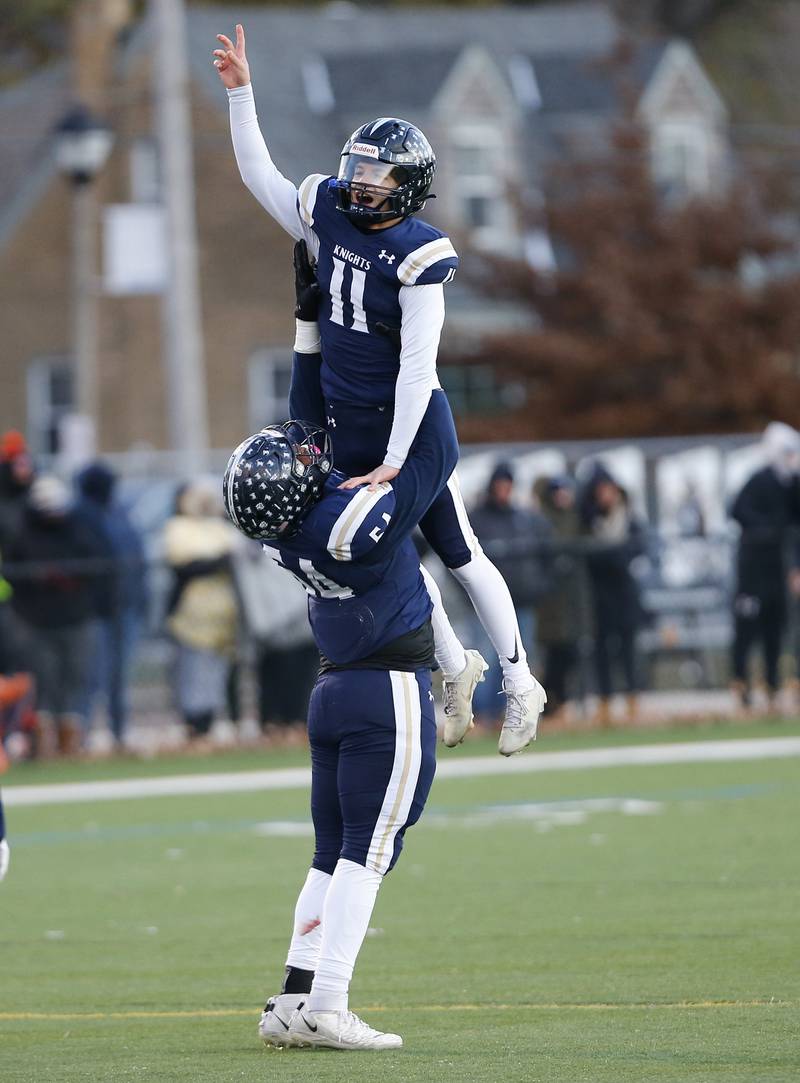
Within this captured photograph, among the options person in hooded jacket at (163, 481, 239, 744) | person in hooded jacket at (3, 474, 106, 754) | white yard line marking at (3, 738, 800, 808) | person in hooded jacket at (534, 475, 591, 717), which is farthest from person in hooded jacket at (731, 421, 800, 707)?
person in hooded jacket at (3, 474, 106, 754)

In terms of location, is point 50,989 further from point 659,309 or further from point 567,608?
point 659,309

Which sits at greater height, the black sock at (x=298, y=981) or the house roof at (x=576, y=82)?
the house roof at (x=576, y=82)

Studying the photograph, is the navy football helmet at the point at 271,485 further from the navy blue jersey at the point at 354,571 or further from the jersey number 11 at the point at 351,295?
the jersey number 11 at the point at 351,295

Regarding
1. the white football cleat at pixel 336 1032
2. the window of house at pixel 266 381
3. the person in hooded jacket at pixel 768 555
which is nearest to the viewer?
the white football cleat at pixel 336 1032

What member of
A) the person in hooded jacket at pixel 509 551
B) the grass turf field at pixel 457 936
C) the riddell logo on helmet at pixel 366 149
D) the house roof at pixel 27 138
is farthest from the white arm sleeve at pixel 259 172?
the house roof at pixel 27 138

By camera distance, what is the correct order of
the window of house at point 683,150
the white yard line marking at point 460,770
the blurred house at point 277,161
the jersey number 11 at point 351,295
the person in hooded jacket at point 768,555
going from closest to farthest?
the jersey number 11 at point 351,295 → the white yard line marking at point 460,770 → the person in hooded jacket at point 768,555 → the blurred house at point 277,161 → the window of house at point 683,150

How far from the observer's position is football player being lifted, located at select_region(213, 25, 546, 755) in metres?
6.73

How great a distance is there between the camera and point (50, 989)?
771 cm

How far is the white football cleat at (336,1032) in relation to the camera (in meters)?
6.45

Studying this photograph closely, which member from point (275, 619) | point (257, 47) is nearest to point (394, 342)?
point (275, 619)

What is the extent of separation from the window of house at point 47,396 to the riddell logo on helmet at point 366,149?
31321 mm

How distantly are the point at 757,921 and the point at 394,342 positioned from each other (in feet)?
9.87

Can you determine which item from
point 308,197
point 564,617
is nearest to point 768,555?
point 564,617

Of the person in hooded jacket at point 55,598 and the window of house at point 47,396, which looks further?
the window of house at point 47,396
